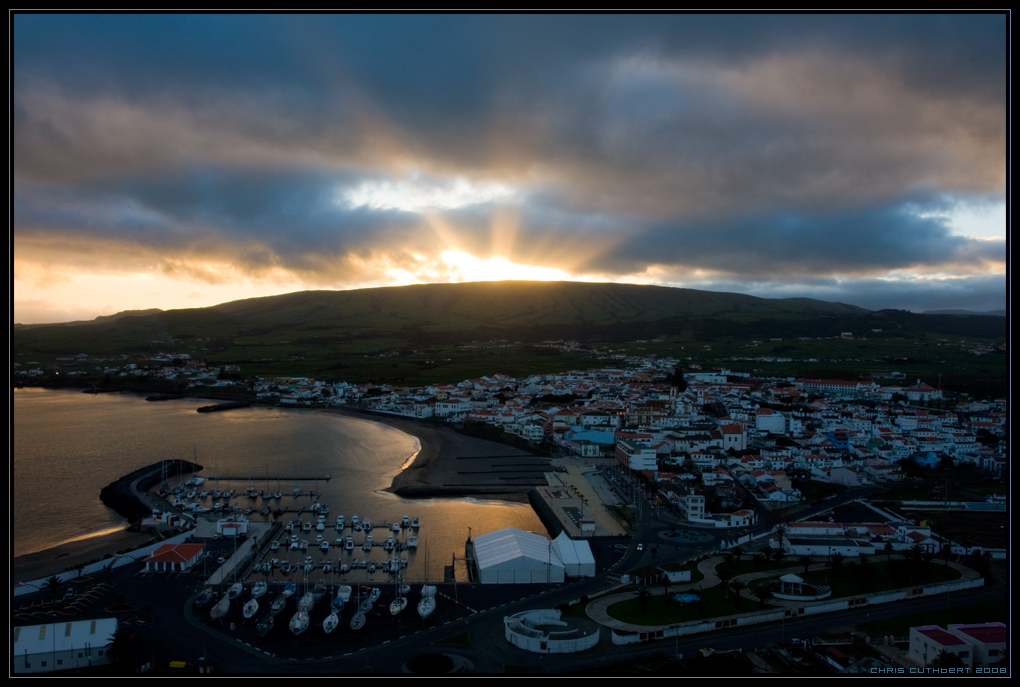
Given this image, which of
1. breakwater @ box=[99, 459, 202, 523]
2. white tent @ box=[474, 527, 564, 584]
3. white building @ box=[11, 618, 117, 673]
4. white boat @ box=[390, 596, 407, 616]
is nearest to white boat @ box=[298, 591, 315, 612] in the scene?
white boat @ box=[390, 596, 407, 616]

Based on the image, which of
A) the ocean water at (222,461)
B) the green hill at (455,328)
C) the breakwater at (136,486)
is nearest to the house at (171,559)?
the ocean water at (222,461)

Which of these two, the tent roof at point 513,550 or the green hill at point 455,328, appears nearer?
the tent roof at point 513,550

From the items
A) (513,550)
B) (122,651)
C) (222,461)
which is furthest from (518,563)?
(222,461)

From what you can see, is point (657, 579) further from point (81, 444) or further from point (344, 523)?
point (81, 444)

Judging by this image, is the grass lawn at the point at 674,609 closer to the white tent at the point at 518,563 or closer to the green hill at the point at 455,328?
the white tent at the point at 518,563

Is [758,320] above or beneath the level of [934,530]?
above

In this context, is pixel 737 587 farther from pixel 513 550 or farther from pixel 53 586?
pixel 53 586

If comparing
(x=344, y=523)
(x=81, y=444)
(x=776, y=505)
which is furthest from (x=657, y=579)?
(x=81, y=444)
